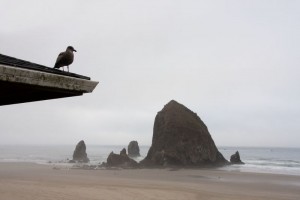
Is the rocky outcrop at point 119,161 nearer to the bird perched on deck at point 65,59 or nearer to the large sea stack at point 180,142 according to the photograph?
the large sea stack at point 180,142

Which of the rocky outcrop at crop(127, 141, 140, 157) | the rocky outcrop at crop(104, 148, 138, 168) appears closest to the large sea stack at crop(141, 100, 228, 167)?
the rocky outcrop at crop(104, 148, 138, 168)

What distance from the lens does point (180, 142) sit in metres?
51.8

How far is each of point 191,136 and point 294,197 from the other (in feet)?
102

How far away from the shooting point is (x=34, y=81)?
294 centimetres

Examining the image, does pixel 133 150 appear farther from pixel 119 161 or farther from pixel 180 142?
pixel 119 161

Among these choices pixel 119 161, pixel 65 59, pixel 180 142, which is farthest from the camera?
pixel 180 142

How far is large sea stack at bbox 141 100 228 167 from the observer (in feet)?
164

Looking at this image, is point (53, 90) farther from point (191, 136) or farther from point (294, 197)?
point (191, 136)

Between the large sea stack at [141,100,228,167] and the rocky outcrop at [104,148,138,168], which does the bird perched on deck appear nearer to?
the rocky outcrop at [104,148,138,168]

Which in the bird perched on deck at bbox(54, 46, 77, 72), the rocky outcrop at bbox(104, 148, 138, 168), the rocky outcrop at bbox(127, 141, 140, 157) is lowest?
the rocky outcrop at bbox(104, 148, 138, 168)

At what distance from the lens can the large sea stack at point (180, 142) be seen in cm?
5012

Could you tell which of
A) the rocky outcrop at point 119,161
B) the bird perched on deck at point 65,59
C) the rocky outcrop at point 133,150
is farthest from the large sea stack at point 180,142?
the rocky outcrop at point 133,150

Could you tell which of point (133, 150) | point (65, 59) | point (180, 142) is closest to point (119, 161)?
point (180, 142)

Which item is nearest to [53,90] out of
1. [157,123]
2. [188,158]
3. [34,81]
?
[34,81]
